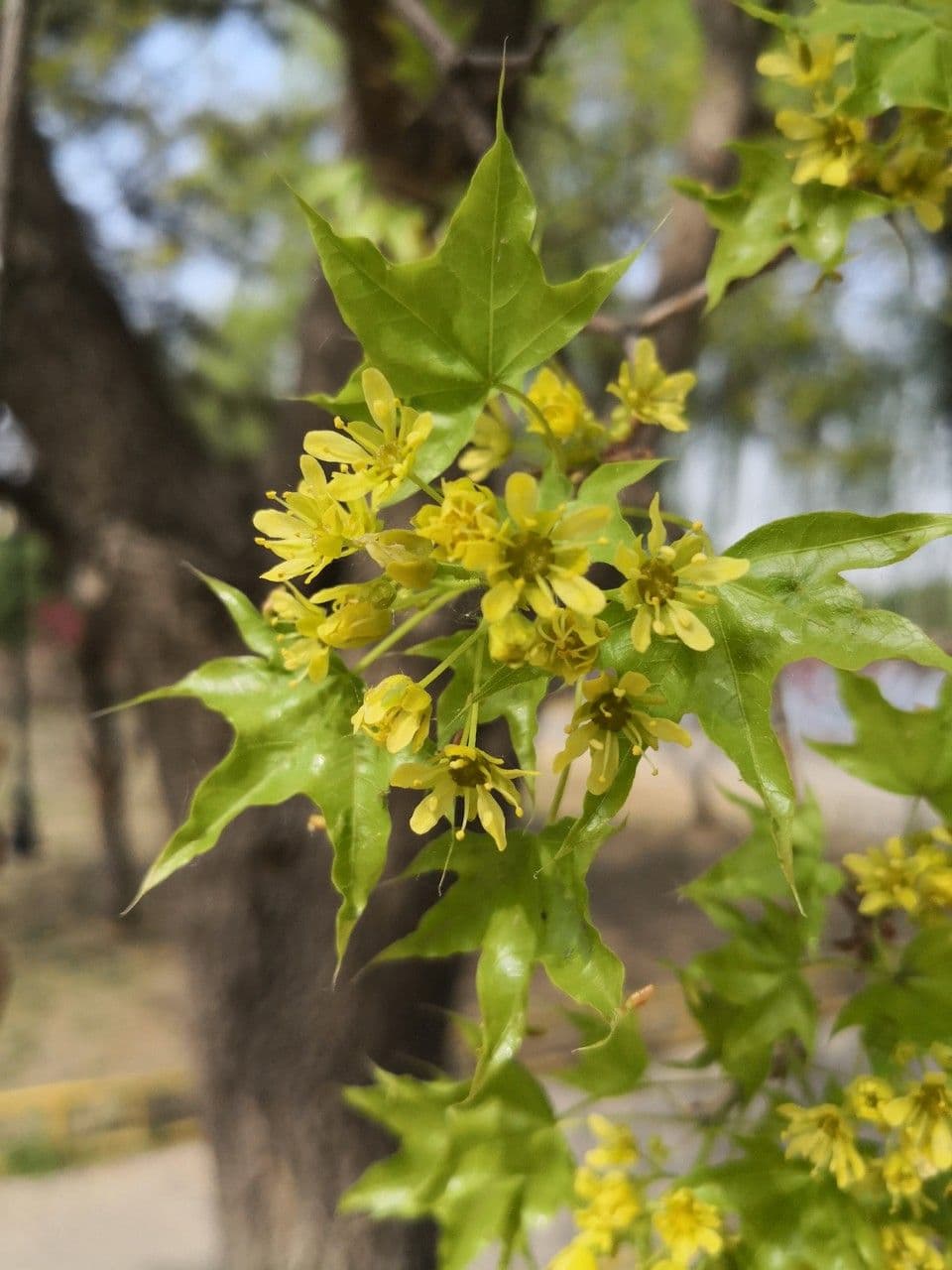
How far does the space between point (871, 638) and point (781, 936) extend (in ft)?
0.73

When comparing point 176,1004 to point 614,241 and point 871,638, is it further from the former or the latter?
point 871,638

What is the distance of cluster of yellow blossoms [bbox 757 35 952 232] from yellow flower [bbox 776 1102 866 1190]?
0.35 m

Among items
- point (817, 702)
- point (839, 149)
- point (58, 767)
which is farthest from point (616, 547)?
point (58, 767)

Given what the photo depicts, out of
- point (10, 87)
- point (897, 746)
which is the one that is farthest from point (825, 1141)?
point (10, 87)

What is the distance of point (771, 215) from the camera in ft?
1.29

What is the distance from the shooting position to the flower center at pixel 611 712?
0.80 ft

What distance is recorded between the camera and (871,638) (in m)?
0.25

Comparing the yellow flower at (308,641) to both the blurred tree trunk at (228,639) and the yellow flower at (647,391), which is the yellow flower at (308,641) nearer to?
the yellow flower at (647,391)

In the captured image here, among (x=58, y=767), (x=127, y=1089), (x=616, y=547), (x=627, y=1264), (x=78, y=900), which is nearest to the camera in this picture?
(x=616, y=547)

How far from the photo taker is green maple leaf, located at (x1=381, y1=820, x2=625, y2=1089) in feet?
0.88

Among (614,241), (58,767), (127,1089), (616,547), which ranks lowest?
(58,767)

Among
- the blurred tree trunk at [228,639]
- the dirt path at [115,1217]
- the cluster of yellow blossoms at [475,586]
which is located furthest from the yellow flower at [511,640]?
the dirt path at [115,1217]

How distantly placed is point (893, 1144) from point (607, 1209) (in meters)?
0.12

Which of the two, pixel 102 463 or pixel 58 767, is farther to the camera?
pixel 58 767
